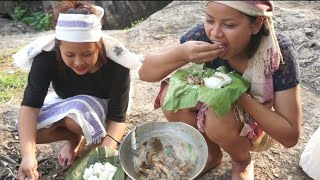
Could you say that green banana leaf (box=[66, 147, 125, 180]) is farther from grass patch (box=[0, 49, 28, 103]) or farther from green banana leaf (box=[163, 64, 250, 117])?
grass patch (box=[0, 49, 28, 103])

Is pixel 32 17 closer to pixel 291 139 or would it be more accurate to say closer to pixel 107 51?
pixel 107 51

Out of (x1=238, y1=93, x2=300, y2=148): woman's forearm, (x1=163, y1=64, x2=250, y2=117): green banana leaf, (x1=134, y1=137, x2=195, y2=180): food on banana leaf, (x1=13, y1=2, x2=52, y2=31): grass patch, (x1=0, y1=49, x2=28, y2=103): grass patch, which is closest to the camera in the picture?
(x1=163, y1=64, x2=250, y2=117): green banana leaf

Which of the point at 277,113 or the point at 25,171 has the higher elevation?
the point at 277,113

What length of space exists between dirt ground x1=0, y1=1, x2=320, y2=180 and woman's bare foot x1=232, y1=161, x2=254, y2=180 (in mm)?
119

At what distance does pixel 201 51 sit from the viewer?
6.93ft

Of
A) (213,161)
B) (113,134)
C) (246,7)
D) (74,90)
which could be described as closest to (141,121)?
(113,134)

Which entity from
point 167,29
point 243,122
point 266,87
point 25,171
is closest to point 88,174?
point 25,171

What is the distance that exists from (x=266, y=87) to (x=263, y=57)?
15 cm

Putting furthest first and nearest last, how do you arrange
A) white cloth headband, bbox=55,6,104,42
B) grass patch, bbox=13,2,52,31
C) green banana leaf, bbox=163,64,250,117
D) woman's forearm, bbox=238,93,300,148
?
grass patch, bbox=13,2,52,31
white cloth headband, bbox=55,6,104,42
woman's forearm, bbox=238,93,300,148
green banana leaf, bbox=163,64,250,117

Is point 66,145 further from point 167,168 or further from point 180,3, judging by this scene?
point 180,3

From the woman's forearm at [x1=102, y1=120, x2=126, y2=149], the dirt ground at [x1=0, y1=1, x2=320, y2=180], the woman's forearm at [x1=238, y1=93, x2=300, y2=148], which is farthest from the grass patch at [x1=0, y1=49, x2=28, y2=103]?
the woman's forearm at [x1=238, y1=93, x2=300, y2=148]

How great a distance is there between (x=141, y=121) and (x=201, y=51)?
1273mm

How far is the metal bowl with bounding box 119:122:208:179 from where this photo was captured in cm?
237

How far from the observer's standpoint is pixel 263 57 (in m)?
2.19
